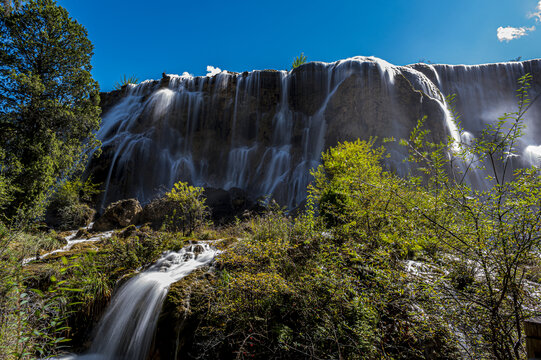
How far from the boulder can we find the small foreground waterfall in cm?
901

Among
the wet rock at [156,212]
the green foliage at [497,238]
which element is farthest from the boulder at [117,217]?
the green foliage at [497,238]

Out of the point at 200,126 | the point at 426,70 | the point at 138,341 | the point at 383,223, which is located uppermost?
the point at 426,70

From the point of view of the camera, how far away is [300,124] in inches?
854

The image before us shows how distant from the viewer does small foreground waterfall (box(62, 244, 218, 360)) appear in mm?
4184

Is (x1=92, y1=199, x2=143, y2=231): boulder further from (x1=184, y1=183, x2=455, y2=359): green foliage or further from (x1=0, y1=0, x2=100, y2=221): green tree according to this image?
(x1=184, y1=183, x2=455, y2=359): green foliage

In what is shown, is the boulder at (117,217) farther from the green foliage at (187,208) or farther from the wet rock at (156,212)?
the green foliage at (187,208)

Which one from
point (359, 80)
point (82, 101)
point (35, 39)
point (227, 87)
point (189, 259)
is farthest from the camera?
point (227, 87)

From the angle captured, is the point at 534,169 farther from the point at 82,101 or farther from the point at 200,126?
the point at 200,126

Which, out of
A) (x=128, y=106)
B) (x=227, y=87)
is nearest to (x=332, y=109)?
(x=227, y=87)

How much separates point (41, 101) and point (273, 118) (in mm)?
16314

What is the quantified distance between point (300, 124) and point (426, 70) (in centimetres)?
1460

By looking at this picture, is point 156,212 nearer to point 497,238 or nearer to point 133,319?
point 133,319

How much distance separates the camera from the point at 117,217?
13.0 meters

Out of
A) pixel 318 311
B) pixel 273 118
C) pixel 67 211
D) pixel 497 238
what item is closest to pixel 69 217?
pixel 67 211
